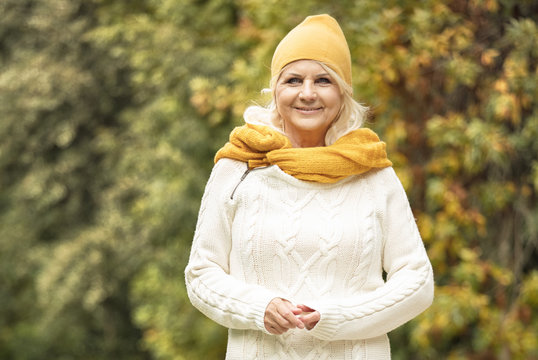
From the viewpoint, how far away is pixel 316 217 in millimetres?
2225

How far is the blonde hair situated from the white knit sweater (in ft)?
0.46

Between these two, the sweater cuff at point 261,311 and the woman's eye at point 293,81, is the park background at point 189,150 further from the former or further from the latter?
the sweater cuff at point 261,311

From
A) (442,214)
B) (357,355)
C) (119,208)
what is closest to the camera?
(357,355)

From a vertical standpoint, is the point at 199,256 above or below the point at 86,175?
above

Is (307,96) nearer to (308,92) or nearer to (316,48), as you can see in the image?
(308,92)

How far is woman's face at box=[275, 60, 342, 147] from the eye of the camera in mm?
2242

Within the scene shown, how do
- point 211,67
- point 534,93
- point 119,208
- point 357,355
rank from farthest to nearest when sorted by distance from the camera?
1. point 119,208
2. point 211,67
3. point 534,93
4. point 357,355

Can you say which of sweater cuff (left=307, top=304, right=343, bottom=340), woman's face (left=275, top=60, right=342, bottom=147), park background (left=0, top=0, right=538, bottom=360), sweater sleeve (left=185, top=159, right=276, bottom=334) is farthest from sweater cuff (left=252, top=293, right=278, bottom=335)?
park background (left=0, top=0, right=538, bottom=360)

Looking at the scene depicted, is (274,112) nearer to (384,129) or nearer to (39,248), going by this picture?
(384,129)

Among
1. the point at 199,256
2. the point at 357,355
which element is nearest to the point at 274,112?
the point at 199,256

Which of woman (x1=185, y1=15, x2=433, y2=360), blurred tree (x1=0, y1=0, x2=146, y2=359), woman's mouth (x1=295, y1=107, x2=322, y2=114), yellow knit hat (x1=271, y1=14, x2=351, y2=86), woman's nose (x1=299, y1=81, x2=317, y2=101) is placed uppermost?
yellow knit hat (x1=271, y1=14, x2=351, y2=86)

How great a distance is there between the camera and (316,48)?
7.33ft

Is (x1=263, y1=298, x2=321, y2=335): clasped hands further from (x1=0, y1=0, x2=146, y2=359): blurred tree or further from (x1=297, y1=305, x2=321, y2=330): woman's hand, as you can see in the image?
(x1=0, y1=0, x2=146, y2=359): blurred tree

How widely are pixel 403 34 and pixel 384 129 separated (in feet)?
1.73
